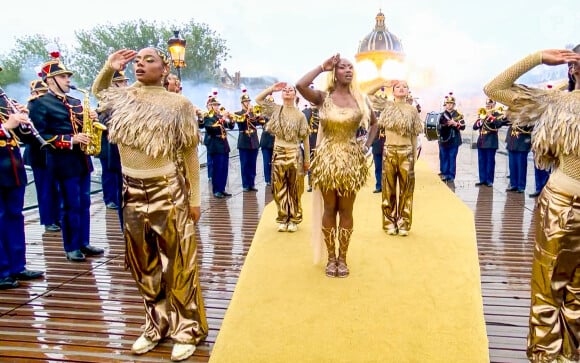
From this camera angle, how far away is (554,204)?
101 inches

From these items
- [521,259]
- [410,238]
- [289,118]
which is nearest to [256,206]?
[289,118]

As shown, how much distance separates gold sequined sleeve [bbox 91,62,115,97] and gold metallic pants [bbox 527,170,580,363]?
2.79m

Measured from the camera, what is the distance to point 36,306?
12.1ft

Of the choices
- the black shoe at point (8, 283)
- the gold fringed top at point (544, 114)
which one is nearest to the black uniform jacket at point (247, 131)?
the black shoe at point (8, 283)

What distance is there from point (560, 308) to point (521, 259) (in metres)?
2.29

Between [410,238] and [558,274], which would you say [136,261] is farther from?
[410,238]

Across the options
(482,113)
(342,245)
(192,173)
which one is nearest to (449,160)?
(482,113)

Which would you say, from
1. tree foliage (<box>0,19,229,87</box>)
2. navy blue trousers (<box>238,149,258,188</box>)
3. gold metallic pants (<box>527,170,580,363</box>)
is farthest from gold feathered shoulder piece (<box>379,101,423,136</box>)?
tree foliage (<box>0,19,229,87</box>)

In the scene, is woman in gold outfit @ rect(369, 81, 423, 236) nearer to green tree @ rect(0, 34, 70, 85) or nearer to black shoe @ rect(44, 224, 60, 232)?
black shoe @ rect(44, 224, 60, 232)

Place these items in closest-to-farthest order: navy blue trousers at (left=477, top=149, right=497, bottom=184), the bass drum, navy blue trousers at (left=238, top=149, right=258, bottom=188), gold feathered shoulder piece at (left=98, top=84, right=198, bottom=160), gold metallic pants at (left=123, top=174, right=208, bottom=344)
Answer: gold feathered shoulder piece at (left=98, top=84, right=198, bottom=160) < gold metallic pants at (left=123, top=174, right=208, bottom=344) < navy blue trousers at (left=238, top=149, right=258, bottom=188) < navy blue trousers at (left=477, top=149, right=497, bottom=184) < the bass drum

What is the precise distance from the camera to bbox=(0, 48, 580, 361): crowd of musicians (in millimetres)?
2770

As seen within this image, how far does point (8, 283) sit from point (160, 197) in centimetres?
229

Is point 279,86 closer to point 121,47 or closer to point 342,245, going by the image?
point 342,245

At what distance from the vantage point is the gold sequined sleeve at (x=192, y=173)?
294 centimetres
